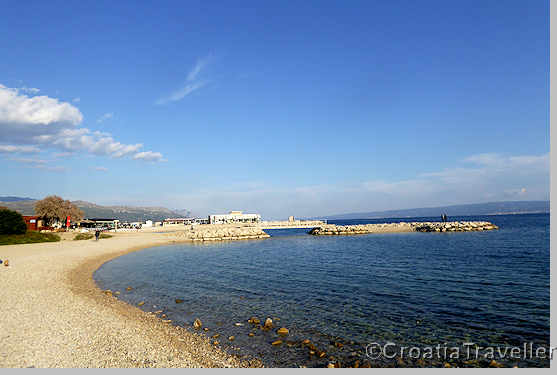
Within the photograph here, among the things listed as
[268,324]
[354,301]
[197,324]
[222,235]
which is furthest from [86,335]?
[222,235]

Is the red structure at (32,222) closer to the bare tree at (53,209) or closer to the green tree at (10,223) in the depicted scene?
the bare tree at (53,209)

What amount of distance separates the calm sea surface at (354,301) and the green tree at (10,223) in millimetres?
32456

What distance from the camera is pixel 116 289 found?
19047 mm

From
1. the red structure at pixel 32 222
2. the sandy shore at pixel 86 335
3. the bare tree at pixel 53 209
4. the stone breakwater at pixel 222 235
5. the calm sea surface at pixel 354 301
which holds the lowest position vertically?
the stone breakwater at pixel 222 235

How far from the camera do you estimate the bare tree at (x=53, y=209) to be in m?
69.4

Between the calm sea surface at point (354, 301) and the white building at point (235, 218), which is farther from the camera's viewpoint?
the white building at point (235, 218)

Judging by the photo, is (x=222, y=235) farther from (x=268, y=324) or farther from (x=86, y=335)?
(x=86, y=335)

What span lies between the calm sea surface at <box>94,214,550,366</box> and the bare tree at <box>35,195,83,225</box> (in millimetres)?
57596

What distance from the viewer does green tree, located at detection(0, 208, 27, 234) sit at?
45.5m

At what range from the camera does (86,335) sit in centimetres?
1023

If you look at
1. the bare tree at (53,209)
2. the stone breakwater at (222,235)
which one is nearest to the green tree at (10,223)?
the bare tree at (53,209)

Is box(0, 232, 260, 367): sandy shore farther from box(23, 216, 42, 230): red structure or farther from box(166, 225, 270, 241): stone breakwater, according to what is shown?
box(23, 216, 42, 230): red structure

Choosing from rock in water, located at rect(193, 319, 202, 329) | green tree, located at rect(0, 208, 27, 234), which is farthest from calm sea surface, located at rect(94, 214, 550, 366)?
green tree, located at rect(0, 208, 27, 234)

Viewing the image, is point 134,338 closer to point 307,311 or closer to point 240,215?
point 307,311
